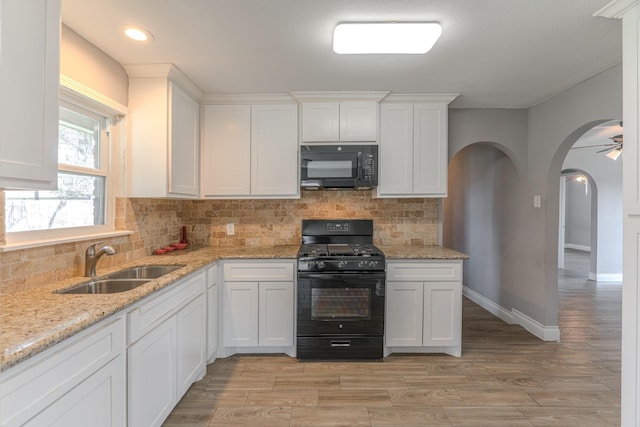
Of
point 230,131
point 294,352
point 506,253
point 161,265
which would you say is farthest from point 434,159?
point 161,265

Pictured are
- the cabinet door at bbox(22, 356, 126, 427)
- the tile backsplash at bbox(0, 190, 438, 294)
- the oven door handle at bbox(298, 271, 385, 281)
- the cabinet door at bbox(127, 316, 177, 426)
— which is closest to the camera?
the cabinet door at bbox(22, 356, 126, 427)

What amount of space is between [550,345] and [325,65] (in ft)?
11.0

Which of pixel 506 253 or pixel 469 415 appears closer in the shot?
pixel 469 415

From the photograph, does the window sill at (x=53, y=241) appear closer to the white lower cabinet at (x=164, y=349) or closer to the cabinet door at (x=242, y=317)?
the white lower cabinet at (x=164, y=349)

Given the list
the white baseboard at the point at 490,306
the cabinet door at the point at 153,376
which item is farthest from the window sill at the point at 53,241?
the white baseboard at the point at 490,306

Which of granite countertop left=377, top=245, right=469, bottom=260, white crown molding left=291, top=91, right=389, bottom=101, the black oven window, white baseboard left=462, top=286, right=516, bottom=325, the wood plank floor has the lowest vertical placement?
the wood plank floor

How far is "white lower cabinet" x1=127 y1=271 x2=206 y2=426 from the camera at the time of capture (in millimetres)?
1547

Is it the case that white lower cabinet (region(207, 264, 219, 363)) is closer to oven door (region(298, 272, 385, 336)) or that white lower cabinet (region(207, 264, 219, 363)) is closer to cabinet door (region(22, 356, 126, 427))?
oven door (region(298, 272, 385, 336))

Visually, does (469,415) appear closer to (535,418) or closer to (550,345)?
(535,418)

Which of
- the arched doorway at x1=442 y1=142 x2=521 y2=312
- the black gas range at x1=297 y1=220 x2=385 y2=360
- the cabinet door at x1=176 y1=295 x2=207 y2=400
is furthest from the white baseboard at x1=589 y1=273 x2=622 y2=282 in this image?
the cabinet door at x1=176 y1=295 x2=207 y2=400

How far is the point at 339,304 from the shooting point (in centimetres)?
271

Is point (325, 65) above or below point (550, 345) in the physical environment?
above

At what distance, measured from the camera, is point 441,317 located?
9.20 feet

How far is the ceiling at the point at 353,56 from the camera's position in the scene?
1.71 m
